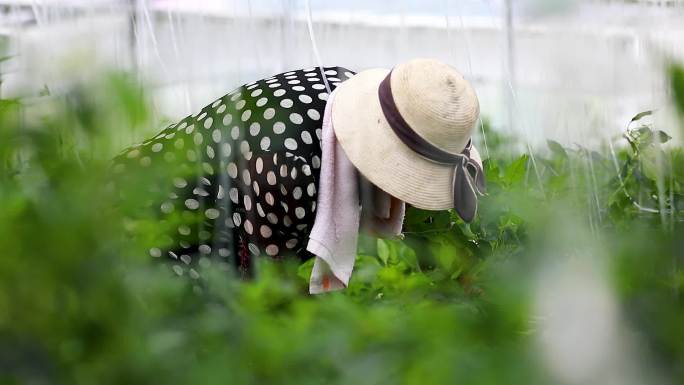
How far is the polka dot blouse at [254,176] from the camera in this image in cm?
145

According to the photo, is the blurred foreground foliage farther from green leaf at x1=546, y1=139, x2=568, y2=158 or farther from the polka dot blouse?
green leaf at x1=546, y1=139, x2=568, y2=158

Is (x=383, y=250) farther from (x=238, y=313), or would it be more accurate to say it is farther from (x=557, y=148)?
(x=238, y=313)

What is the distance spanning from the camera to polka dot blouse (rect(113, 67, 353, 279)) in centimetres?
145

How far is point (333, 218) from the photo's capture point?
1514mm

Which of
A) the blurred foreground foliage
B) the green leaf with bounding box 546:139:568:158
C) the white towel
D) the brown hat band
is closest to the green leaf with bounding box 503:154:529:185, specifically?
the green leaf with bounding box 546:139:568:158

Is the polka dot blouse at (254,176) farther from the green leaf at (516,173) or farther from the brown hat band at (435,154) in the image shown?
the green leaf at (516,173)

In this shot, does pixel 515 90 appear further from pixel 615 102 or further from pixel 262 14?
pixel 262 14

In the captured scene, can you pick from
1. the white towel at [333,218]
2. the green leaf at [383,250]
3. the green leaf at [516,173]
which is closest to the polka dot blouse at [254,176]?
the white towel at [333,218]

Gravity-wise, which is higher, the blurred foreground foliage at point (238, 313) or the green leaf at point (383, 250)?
the blurred foreground foliage at point (238, 313)

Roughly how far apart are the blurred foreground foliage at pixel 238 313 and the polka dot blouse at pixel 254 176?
997 mm

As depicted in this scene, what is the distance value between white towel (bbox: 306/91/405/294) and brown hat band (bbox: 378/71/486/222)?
0.11m

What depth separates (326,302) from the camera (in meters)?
0.44

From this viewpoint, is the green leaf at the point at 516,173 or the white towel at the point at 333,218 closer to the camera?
the white towel at the point at 333,218

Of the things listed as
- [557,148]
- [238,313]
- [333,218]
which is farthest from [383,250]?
[238,313]
